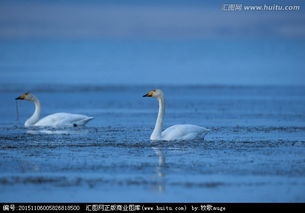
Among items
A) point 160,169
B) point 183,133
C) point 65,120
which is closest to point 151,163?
point 160,169

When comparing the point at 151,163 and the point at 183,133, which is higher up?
the point at 183,133

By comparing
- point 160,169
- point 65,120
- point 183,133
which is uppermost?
point 65,120

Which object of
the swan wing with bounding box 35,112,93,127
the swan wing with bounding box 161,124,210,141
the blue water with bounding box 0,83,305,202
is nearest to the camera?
the blue water with bounding box 0,83,305,202

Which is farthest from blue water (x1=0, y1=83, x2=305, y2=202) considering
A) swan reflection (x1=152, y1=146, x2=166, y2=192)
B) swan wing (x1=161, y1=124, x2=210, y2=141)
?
swan wing (x1=161, y1=124, x2=210, y2=141)

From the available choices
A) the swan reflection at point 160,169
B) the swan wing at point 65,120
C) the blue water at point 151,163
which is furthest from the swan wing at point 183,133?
the swan wing at point 65,120

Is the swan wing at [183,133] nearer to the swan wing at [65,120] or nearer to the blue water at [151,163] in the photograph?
the blue water at [151,163]

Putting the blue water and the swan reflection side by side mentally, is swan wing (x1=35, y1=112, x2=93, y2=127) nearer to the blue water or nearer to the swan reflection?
the blue water

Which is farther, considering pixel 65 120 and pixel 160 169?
pixel 65 120

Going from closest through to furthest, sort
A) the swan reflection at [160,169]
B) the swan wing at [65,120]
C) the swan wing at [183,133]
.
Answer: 1. the swan reflection at [160,169]
2. the swan wing at [183,133]
3. the swan wing at [65,120]

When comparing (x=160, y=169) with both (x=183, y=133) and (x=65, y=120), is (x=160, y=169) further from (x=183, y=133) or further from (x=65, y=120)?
(x=65, y=120)

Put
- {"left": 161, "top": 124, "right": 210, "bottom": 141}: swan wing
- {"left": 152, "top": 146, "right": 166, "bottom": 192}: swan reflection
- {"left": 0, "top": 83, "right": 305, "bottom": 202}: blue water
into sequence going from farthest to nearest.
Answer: {"left": 161, "top": 124, "right": 210, "bottom": 141}: swan wing < {"left": 152, "top": 146, "right": 166, "bottom": 192}: swan reflection < {"left": 0, "top": 83, "right": 305, "bottom": 202}: blue water

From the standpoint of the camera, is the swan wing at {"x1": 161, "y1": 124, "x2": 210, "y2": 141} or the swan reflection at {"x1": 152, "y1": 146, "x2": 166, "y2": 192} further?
the swan wing at {"x1": 161, "y1": 124, "x2": 210, "y2": 141}

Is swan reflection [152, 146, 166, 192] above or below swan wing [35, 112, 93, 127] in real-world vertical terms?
below

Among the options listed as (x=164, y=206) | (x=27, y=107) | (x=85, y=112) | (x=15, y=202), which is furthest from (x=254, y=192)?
(x=27, y=107)
